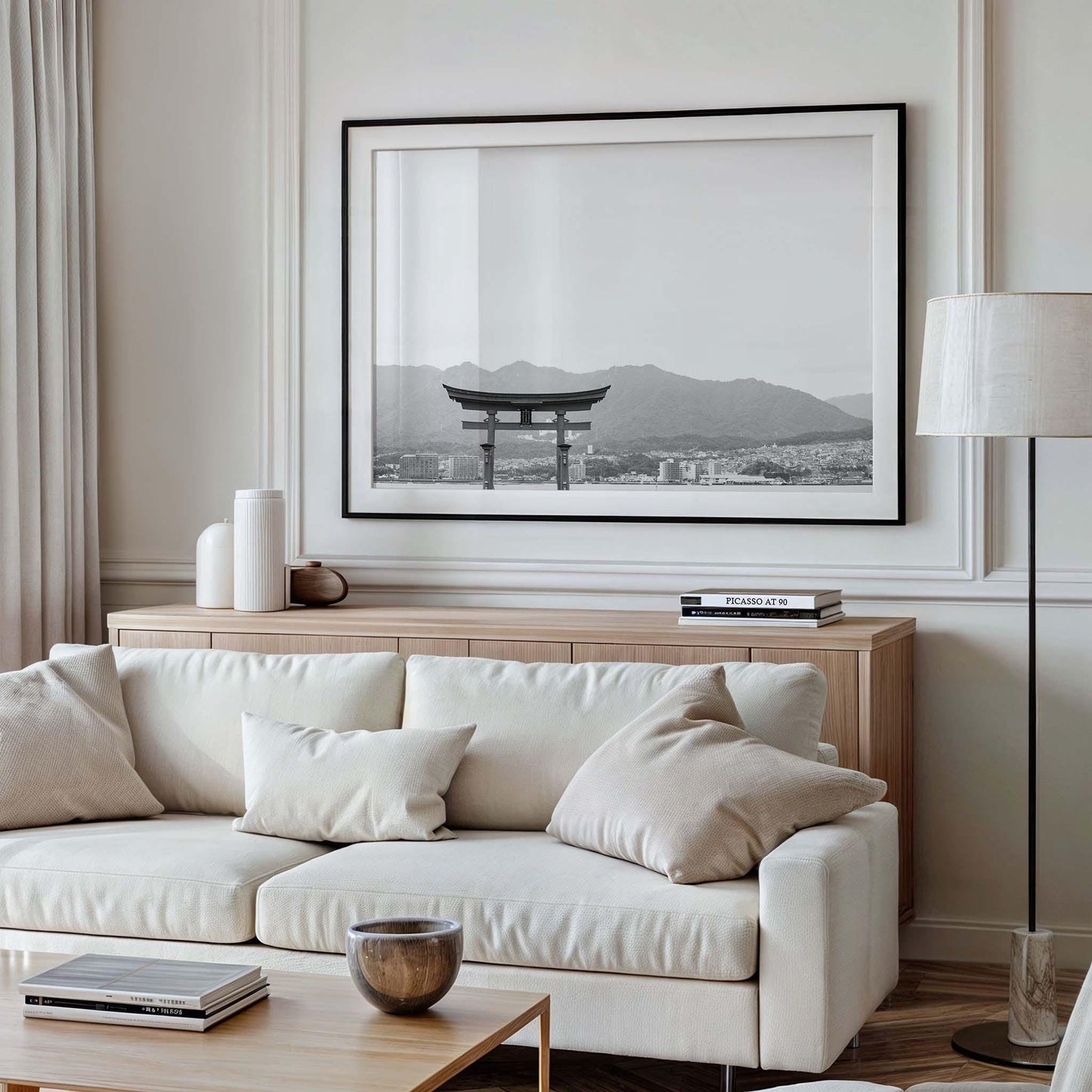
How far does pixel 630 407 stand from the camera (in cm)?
399

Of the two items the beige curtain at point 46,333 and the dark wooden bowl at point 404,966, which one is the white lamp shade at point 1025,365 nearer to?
the dark wooden bowl at point 404,966

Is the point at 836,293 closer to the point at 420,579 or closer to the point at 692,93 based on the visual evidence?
the point at 692,93

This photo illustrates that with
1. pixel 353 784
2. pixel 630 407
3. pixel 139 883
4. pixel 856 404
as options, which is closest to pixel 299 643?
pixel 353 784

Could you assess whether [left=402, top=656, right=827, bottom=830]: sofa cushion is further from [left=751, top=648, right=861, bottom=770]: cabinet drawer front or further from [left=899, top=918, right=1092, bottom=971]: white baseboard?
[left=899, top=918, right=1092, bottom=971]: white baseboard

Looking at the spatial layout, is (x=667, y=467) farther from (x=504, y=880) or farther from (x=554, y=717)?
(x=504, y=880)

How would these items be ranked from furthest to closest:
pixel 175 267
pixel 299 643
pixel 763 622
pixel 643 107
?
pixel 175 267 < pixel 643 107 < pixel 299 643 < pixel 763 622

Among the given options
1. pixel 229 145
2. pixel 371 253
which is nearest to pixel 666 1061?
pixel 371 253

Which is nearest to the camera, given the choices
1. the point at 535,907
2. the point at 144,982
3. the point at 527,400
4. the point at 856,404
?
the point at 144,982

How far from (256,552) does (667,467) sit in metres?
1.11

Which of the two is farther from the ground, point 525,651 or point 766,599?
point 766,599

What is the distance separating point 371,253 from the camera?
4.14m

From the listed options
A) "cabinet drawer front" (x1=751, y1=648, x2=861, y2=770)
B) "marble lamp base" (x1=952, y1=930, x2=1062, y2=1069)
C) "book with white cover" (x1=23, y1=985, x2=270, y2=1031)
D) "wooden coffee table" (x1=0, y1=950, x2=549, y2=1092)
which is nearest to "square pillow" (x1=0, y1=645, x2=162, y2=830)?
"wooden coffee table" (x1=0, y1=950, x2=549, y2=1092)

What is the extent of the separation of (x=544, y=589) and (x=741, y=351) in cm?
83

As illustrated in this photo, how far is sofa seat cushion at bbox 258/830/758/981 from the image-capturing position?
2.55m
